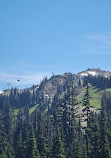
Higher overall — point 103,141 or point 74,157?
point 103,141

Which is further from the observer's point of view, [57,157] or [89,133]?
[89,133]

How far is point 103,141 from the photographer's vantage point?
6328 centimetres

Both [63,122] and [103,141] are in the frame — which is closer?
[103,141]

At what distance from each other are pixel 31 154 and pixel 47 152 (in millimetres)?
5049

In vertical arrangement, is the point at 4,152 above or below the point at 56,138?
below

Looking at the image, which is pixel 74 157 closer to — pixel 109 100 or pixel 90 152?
pixel 90 152

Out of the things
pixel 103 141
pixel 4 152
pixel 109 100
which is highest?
pixel 109 100

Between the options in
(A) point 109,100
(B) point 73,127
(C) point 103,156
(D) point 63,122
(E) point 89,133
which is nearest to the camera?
(C) point 103,156

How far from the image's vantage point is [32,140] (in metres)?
74.8

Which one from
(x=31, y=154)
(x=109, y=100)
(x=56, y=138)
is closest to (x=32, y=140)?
(x=31, y=154)

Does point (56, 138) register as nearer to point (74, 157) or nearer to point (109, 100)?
point (74, 157)

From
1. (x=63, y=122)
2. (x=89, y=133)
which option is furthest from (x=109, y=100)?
(x=89, y=133)

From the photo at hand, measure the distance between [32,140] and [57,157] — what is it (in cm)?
1190

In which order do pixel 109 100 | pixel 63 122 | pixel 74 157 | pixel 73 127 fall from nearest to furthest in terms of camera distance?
pixel 74 157 → pixel 73 127 → pixel 63 122 → pixel 109 100
